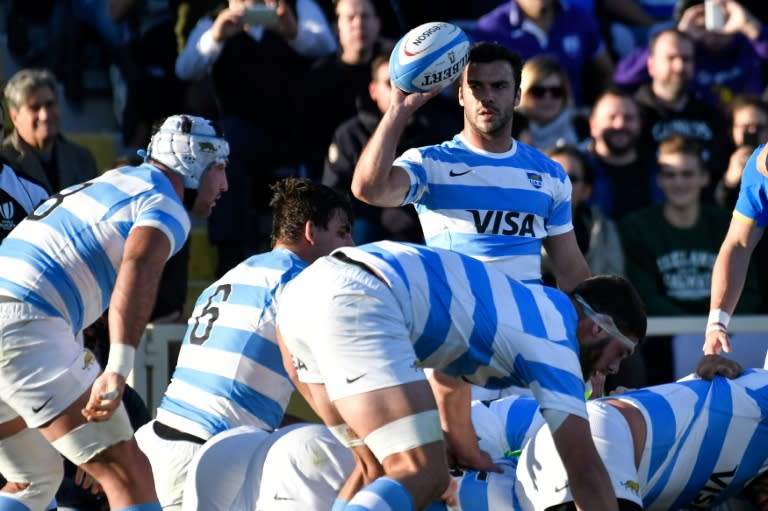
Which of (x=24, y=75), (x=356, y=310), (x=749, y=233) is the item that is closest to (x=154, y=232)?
(x=356, y=310)

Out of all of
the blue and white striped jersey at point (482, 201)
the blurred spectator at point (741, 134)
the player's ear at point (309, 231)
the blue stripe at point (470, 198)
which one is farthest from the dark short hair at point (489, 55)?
the blurred spectator at point (741, 134)

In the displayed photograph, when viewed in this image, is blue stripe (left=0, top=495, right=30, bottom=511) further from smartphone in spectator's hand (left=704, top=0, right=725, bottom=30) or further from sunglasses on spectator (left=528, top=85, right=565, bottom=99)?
smartphone in spectator's hand (left=704, top=0, right=725, bottom=30)

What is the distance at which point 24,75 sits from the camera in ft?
28.0

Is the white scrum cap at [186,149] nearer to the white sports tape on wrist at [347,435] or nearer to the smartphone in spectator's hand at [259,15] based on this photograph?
the white sports tape on wrist at [347,435]

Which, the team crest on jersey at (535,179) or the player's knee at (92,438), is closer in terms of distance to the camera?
the player's knee at (92,438)

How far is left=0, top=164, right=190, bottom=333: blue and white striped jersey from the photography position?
574cm

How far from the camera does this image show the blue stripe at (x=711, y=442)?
5781 mm

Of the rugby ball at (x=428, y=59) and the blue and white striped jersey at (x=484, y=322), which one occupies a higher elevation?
the rugby ball at (x=428, y=59)

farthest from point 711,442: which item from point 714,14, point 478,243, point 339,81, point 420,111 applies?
point 714,14

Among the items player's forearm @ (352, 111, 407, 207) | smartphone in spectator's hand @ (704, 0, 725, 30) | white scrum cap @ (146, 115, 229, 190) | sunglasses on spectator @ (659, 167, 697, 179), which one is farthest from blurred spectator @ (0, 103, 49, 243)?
smartphone in spectator's hand @ (704, 0, 725, 30)

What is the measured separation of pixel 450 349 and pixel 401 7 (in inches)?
243

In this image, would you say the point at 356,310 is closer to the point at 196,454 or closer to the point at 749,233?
the point at 196,454

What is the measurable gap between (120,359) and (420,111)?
3718mm

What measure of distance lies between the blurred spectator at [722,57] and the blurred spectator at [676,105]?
0.31 meters
